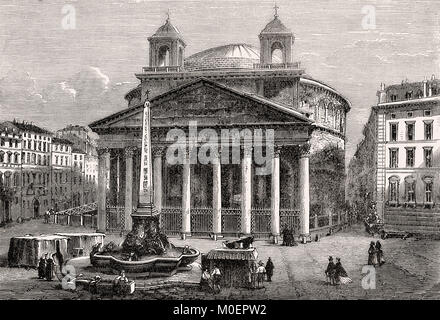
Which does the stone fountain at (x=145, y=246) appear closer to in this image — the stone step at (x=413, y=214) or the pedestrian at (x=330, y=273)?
the pedestrian at (x=330, y=273)

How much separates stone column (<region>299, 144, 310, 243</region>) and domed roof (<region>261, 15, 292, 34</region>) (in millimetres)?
4522

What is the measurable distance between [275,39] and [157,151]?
4.72 metres

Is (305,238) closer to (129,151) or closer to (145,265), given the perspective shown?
(145,265)

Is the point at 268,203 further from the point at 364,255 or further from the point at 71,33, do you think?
the point at 71,33

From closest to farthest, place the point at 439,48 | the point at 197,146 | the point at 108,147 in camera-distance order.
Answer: the point at 439,48
the point at 197,146
the point at 108,147

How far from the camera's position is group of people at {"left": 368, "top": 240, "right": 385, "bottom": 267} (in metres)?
11.6

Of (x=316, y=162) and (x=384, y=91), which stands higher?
(x=384, y=91)

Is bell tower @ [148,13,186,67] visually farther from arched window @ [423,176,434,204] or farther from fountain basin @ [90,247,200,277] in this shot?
arched window @ [423,176,434,204]

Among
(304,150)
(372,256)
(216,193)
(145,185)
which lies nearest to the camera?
(145,185)

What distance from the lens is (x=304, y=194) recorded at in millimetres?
15594

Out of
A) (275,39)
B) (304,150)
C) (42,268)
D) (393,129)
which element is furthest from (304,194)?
(42,268)

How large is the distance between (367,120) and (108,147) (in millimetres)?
7973

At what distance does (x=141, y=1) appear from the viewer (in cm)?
1206
